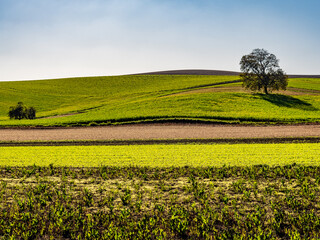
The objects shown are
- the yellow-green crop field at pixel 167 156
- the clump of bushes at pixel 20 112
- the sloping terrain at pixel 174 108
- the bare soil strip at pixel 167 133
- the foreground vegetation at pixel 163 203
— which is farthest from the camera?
the clump of bushes at pixel 20 112

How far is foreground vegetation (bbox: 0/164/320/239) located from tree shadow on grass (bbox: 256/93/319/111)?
39895 millimetres

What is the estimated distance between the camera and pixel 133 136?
33.6 meters

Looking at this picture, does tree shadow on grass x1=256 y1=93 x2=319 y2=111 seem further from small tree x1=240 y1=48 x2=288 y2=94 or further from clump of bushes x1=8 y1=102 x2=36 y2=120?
clump of bushes x1=8 y1=102 x2=36 y2=120

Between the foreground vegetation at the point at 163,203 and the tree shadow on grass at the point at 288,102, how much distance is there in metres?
39.9

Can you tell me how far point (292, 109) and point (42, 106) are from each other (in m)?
56.9

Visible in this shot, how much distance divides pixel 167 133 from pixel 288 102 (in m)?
33.0

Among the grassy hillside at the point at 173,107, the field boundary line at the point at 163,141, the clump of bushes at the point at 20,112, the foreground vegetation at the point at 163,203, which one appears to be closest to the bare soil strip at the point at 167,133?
the field boundary line at the point at 163,141

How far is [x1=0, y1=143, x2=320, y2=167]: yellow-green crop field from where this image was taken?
1886 centimetres

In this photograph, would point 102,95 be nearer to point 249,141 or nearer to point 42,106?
point 42,106

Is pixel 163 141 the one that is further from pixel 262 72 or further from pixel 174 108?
pixel 262 72

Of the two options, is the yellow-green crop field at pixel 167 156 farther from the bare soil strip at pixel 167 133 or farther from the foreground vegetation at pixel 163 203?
the bare soil strip at pixel 167 133

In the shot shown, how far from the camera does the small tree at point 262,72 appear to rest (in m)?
61.1

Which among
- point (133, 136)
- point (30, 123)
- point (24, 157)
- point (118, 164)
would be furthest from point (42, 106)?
point (118, 164)

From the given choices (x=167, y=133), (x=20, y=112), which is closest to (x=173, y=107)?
(x=167, y=133)
